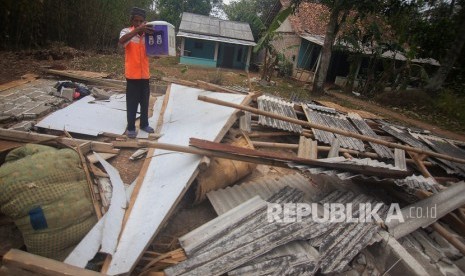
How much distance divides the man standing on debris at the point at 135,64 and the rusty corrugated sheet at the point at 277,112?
1965 millimetres

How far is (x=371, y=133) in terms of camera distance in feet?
18.4

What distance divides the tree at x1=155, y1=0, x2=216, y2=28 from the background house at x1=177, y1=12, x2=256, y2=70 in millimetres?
6072

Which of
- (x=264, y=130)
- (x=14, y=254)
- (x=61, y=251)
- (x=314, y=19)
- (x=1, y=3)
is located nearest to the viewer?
(x=14, y=254)

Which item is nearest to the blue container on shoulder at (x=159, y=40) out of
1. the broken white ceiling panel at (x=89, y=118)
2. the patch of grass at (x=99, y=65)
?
the broken white ceiling panel at (x=89, y=118)

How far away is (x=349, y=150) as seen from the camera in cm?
485

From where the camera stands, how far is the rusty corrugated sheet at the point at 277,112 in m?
5.02

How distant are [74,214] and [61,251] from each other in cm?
30

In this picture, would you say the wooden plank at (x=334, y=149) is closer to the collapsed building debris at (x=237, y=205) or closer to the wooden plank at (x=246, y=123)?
the collapsed building debris at (x=237, y=205)

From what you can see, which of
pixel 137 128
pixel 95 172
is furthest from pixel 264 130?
pixel 95 172

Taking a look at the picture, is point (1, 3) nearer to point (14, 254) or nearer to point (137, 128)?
point (137, 128)

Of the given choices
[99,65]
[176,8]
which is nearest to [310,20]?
[99,65]

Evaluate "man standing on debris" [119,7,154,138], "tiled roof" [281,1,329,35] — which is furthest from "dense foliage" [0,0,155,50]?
"tiled roof" [281,1,329,35]

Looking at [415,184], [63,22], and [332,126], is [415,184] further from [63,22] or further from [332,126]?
[63,22]

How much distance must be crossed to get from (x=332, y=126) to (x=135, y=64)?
366 cm
